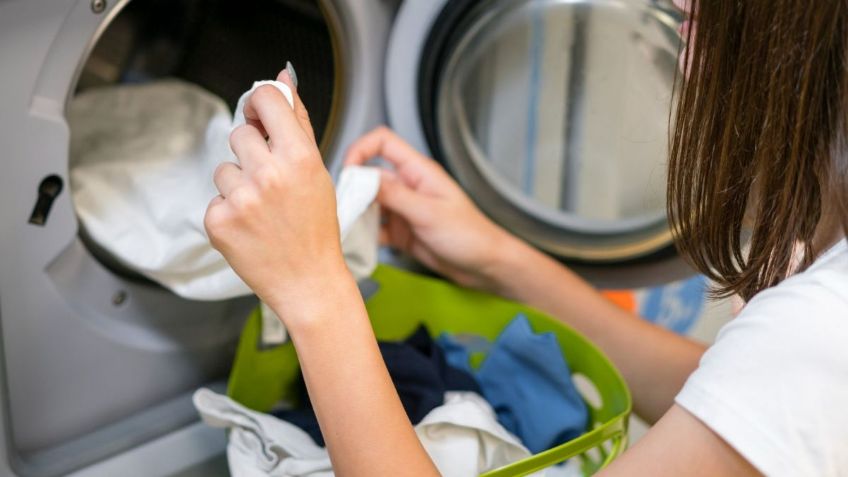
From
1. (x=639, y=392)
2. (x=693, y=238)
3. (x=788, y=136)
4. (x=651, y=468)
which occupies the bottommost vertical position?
(x=639, y=392)

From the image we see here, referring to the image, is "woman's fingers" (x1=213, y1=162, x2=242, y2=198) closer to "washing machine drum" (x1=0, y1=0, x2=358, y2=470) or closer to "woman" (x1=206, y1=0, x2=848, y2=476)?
"woman" (x1=206, y1=0, x2=848, y2=476)

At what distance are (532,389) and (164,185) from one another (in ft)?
1.36

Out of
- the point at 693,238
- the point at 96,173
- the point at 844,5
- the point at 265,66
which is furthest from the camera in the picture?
the point at 265,66

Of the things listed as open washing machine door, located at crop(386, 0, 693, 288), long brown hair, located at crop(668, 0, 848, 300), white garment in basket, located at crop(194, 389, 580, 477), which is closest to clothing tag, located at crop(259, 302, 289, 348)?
white garment in basket, located at crop(194, 389, 580, 477)

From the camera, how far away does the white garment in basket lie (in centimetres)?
80

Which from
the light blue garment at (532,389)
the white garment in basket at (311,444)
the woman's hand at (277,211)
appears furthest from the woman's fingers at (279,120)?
the light blue garment at (532,389)

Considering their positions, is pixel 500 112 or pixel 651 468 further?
pixel 500 112

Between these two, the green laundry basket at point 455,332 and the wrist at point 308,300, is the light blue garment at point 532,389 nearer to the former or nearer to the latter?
A: the green laundry basket at point 455,332

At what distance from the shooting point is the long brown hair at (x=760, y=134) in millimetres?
624

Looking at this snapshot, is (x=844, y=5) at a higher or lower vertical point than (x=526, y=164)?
higher

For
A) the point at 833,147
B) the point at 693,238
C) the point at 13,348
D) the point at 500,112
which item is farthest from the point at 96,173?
the point at 833,147

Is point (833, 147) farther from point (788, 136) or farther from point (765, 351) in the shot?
point (765, 351)

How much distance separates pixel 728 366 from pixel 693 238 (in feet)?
0.59

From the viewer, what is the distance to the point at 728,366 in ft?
2.02
